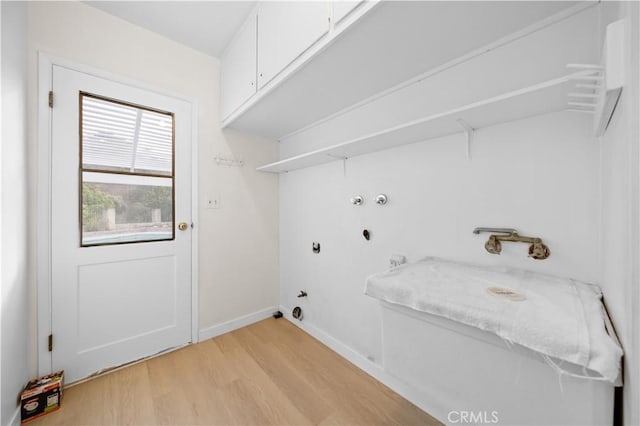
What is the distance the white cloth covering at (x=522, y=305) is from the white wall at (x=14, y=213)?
174 cm

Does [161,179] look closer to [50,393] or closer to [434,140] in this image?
[50,393]

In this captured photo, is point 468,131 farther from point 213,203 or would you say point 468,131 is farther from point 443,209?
point 213,203

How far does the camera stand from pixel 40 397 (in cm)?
125

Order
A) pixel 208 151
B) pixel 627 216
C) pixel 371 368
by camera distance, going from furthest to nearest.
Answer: pixel 208 151 < pixel 371 368 < pixel 627 216

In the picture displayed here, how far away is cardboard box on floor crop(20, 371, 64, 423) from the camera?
1214 millimetres

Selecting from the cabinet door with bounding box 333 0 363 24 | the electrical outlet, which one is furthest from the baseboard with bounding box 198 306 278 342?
the cabinet door with bounding box 333 0 363 24

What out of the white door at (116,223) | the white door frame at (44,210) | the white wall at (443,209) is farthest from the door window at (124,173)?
the white wall at (443,209)

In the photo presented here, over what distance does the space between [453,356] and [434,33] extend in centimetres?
129

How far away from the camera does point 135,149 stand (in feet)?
5.57

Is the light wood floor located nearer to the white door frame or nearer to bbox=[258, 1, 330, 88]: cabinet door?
the white door frame

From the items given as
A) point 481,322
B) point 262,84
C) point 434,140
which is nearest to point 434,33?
point 434,140

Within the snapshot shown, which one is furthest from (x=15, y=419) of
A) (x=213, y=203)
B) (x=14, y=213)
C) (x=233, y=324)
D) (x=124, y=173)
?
(x=213, y=203)
